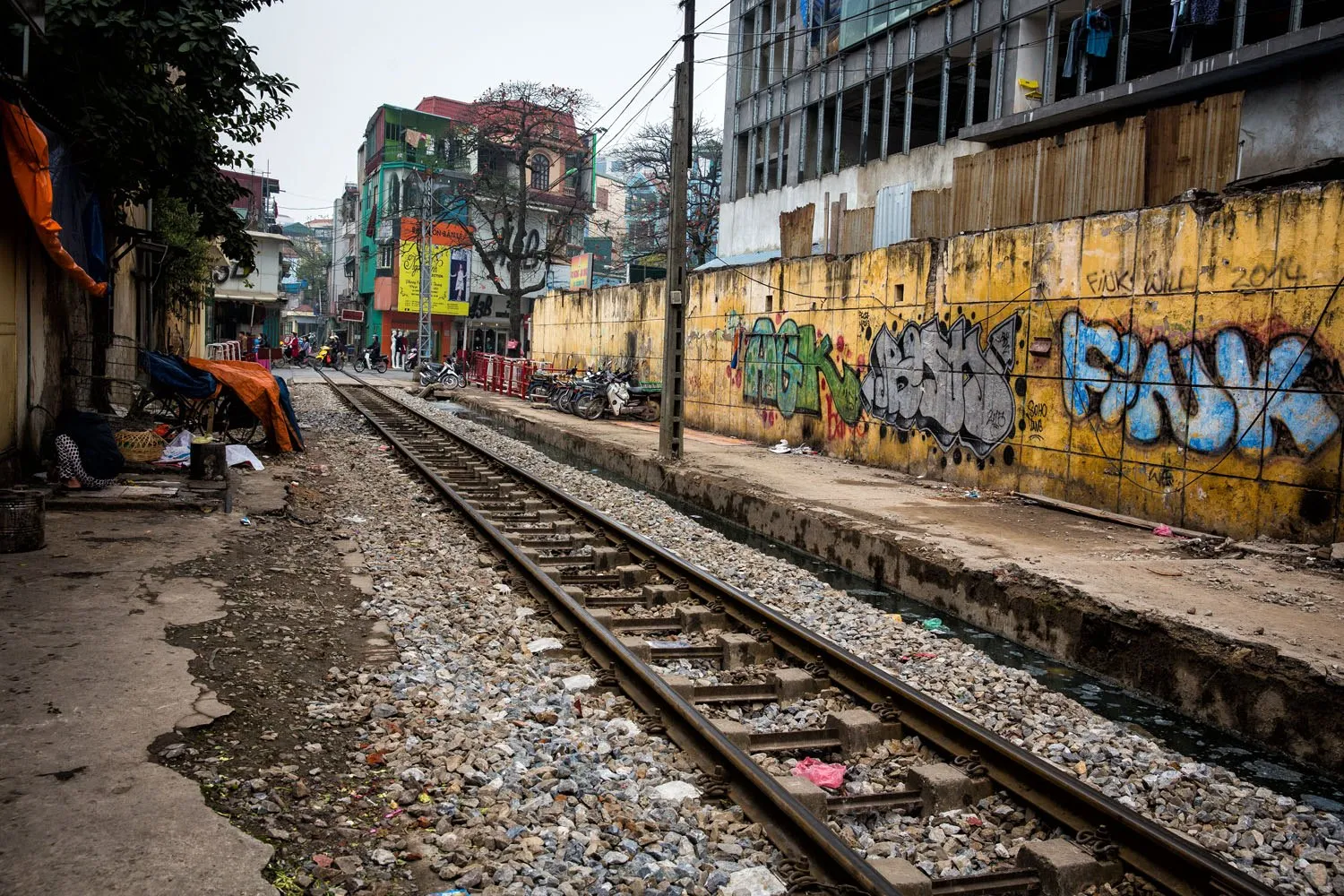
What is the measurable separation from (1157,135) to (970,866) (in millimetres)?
9865

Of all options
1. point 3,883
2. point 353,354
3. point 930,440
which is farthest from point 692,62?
point 353,354

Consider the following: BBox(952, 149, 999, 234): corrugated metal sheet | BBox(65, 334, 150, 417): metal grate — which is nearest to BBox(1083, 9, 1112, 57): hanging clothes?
BBox(952, 149, 999, 234): corrugated metal sheet

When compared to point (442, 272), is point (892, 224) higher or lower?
lower

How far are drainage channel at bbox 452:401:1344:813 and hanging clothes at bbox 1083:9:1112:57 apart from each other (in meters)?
12.4

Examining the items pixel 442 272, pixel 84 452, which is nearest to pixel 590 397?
pixel 84 452

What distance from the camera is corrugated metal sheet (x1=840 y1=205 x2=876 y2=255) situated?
647 inches

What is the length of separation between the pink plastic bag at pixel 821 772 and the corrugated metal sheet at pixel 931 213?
10.7 m

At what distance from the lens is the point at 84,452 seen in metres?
10.3

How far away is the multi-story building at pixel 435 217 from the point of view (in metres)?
56.8

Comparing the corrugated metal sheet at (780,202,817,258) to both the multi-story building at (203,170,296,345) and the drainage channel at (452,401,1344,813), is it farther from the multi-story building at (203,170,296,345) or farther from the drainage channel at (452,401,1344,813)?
the multi-story building at (203,170,296,345)

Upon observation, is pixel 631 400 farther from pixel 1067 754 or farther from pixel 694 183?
pixel 694 183

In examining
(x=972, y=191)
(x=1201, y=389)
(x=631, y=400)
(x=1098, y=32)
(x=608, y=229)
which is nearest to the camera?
(x=1201, y=389)

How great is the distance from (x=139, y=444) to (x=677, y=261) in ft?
25.6

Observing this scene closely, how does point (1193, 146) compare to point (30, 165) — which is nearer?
point (30, 165)
